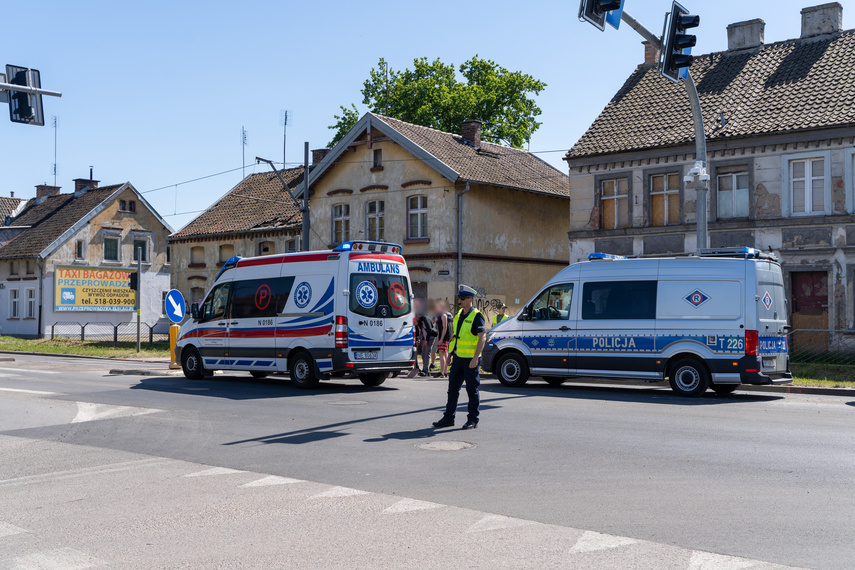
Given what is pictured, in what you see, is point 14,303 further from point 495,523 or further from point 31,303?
point 495,523

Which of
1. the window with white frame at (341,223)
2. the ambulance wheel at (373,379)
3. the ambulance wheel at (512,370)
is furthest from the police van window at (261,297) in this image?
the window with white frame at (341,223)

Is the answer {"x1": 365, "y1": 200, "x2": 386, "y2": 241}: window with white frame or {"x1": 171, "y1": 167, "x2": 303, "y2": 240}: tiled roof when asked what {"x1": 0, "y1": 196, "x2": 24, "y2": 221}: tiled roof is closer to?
{"x1": 171, "y1": 167, "x2": 303, "y2": 240}: tiled roof

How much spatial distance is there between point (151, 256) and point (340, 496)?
48148mm

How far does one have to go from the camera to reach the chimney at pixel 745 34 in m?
28.1

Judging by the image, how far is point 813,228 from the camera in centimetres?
2342

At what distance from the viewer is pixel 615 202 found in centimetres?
2758

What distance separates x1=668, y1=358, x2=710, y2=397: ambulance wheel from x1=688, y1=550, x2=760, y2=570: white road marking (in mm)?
10181

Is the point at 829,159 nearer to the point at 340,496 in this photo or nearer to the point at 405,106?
the point at 340,496

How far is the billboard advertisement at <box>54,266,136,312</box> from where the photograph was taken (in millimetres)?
47906

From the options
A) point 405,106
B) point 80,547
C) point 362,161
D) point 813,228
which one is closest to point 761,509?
point 80,547

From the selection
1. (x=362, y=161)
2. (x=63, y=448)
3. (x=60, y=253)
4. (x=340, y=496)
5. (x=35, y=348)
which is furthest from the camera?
(x=60, y=253)

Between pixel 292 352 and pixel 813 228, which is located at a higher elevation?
pixel 813 228

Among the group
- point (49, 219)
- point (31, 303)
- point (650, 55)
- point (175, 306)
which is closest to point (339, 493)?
point (175, 306)

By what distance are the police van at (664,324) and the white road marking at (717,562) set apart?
10020 millimetres
